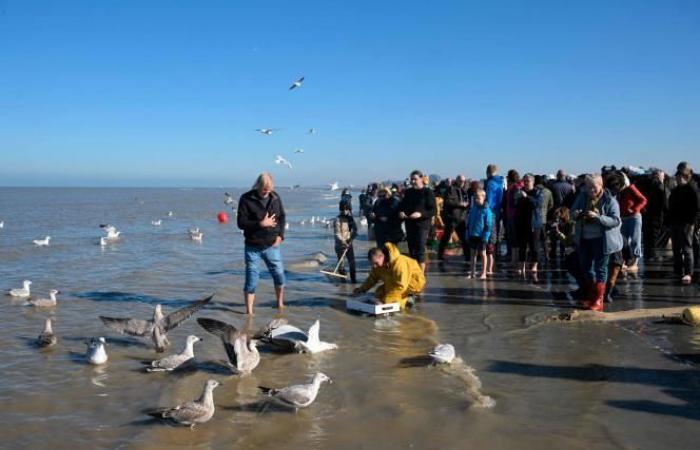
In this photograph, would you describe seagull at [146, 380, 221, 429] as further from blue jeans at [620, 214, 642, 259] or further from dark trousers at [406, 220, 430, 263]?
blue jeans at [620, 214, 642, 259]

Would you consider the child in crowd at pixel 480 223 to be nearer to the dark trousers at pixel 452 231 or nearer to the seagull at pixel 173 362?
the dark trousers at pixel 452 231

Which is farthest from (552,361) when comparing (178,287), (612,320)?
(178,287)

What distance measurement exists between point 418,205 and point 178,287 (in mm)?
5376

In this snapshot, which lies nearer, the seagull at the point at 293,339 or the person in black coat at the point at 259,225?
the seagull at the point at 293,339

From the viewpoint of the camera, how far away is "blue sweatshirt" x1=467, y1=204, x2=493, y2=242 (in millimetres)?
10922

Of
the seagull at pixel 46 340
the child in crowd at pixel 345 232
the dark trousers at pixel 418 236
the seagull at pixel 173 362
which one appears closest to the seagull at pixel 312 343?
the seagull at pixel 173 362

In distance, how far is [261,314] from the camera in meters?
8.82

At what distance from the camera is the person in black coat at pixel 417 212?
10.0 m

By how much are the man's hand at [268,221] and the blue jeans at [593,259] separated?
14.7 feet

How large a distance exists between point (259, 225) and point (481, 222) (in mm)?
4658

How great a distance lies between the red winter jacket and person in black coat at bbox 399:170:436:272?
10.5 feet

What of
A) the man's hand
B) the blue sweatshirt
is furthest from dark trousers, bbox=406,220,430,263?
the man's hand

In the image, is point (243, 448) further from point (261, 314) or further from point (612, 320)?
point (612, 320)

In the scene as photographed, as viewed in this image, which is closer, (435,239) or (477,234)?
(477,234)
